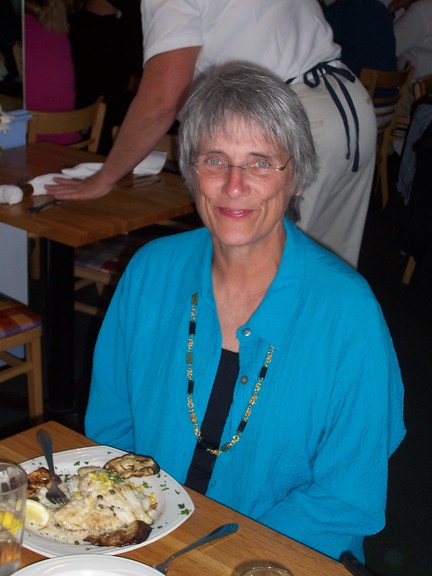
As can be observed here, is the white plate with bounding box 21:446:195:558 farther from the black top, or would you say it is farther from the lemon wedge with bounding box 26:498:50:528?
the black top

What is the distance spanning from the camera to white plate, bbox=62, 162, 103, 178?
3.05 m

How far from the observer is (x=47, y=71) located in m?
4.48

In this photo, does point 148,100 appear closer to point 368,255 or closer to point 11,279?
point 11,279

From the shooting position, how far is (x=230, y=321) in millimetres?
1624

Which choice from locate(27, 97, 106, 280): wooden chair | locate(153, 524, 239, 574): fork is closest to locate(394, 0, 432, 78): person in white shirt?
locate(27, 97, 106, 280): wooden chair

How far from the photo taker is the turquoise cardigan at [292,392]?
4.81ft

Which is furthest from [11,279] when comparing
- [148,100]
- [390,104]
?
[390,104]

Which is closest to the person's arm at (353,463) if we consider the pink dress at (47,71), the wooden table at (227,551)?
the wooden table at (227,551)

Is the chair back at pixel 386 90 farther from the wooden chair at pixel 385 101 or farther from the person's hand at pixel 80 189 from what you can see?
the person's hand at pixel 80 189

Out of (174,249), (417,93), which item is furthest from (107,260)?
(417,93)

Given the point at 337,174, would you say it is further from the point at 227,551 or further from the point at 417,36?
the point at 417,36

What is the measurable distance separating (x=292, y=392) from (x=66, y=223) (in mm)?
1307

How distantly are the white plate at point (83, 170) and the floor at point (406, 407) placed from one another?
881mm

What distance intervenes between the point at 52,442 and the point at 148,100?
1.43 meters
